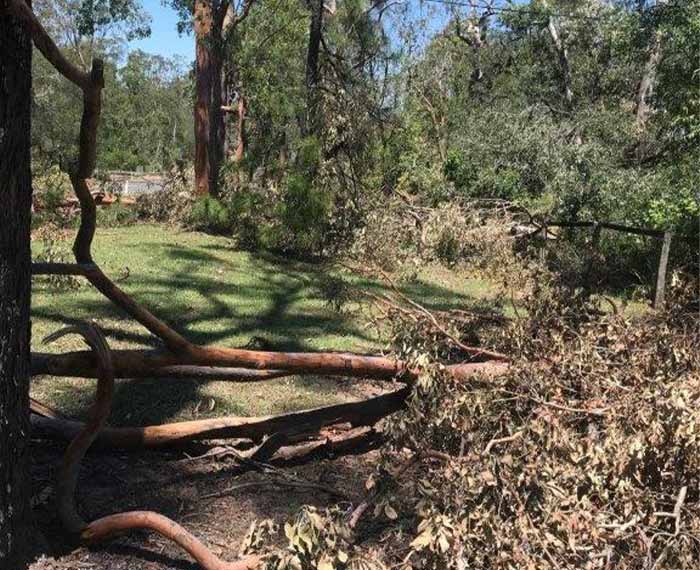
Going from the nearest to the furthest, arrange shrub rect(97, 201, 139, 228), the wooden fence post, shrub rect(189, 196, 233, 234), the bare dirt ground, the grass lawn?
the bare dirt ground
the grass lawn
the wooden fence post
shrub rect(189, 196, 233, 234)
shrub rect(97, 201, 139, 228)

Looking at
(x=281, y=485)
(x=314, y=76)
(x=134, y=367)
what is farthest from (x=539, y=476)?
(x=314, y=76)

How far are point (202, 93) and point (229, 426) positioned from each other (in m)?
16.2

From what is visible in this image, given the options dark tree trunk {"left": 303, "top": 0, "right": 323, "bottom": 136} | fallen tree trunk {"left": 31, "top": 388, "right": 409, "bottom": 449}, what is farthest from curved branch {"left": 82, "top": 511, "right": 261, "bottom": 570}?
dark tree trunk {"left": 303, "top": 0, "right": 323, "bottom": 136}

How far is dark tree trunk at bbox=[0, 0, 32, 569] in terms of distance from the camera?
9.93 ft

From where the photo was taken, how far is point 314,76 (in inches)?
614

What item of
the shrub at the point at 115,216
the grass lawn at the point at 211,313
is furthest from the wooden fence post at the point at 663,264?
the shrub at the point at 115,216

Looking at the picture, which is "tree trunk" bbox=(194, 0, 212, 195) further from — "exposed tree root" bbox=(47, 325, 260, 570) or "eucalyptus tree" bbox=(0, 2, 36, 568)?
"eucalyptus tree" bbox=(0, 2, 36, 568)

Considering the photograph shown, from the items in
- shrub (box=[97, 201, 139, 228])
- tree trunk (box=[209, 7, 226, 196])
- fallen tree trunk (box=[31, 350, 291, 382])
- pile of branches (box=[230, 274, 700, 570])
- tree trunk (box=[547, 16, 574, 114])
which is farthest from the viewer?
tree trunk (box=[547, 16, 574, 114])

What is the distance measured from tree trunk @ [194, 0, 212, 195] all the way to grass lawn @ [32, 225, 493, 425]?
3329 millimetres

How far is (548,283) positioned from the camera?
5930 mm

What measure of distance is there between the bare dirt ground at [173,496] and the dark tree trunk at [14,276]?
36cm

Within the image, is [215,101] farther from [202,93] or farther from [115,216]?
[115,216]

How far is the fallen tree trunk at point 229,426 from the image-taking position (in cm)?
457

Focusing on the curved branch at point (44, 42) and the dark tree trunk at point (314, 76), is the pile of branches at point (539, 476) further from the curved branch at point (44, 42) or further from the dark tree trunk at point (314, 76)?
the dark tree trunk at point (314, 76)
